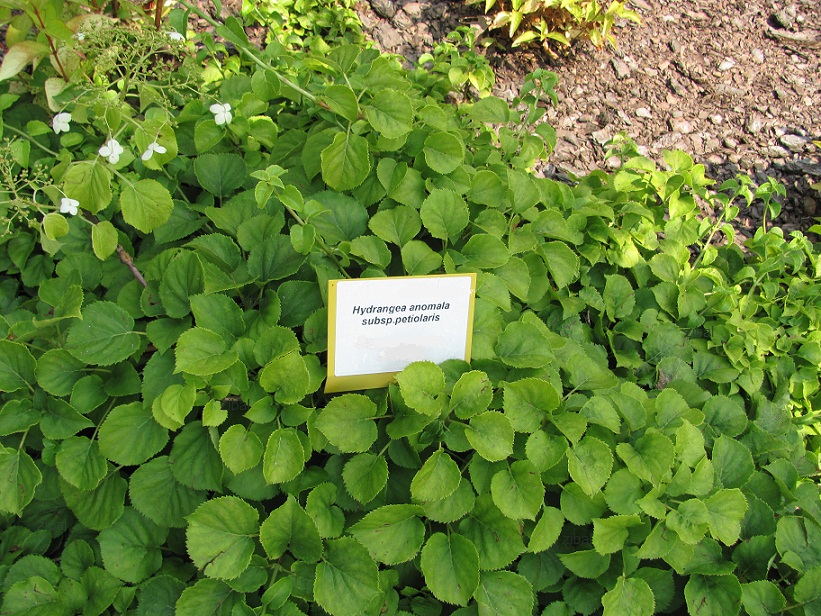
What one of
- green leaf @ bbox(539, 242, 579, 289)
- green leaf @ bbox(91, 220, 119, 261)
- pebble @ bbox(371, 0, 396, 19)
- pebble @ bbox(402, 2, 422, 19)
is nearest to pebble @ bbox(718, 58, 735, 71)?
pebble @ bbox(402, 2, 422, 19)

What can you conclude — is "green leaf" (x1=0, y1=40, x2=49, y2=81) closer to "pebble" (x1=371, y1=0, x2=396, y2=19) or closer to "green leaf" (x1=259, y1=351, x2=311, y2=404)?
"green leaf" (x1=259, y1=351, x2=311, y2=404)

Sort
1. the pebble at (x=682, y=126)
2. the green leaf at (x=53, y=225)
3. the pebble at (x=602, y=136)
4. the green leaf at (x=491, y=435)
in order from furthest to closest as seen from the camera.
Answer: the pebble at (x=682, y=126) → the pebble at (x=602, y=136) → the green leaf at (x=53, y=225) → the green leaf at (x=491, y=435)

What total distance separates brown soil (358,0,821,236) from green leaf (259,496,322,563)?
6.47 ft

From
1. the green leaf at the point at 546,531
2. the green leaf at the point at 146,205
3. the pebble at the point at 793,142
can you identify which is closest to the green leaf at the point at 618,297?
the green leaf at the point at 546,531

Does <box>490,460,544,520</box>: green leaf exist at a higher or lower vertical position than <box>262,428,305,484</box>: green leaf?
lower

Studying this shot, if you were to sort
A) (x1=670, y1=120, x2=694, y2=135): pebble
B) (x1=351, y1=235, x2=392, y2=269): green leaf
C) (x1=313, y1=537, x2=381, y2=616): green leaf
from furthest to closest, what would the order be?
(x1=670, y1=120, x2=694, y2=135): pebble → (x1=351, y1=235, x2=392, y2=269): green leaf → (x1=313, y1=537, x2=381, y2=616): green leaf

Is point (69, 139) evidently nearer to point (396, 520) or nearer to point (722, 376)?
point (396, 520)

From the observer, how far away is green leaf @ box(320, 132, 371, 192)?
5.04ft

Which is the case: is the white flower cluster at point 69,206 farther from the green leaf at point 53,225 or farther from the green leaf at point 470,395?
the green leaf at point 470,395

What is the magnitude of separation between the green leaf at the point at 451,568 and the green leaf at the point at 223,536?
35cm

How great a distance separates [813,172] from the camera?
2879 mm

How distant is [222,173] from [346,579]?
110cm

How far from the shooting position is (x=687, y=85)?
3.19 metres

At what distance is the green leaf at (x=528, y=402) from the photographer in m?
1.29
